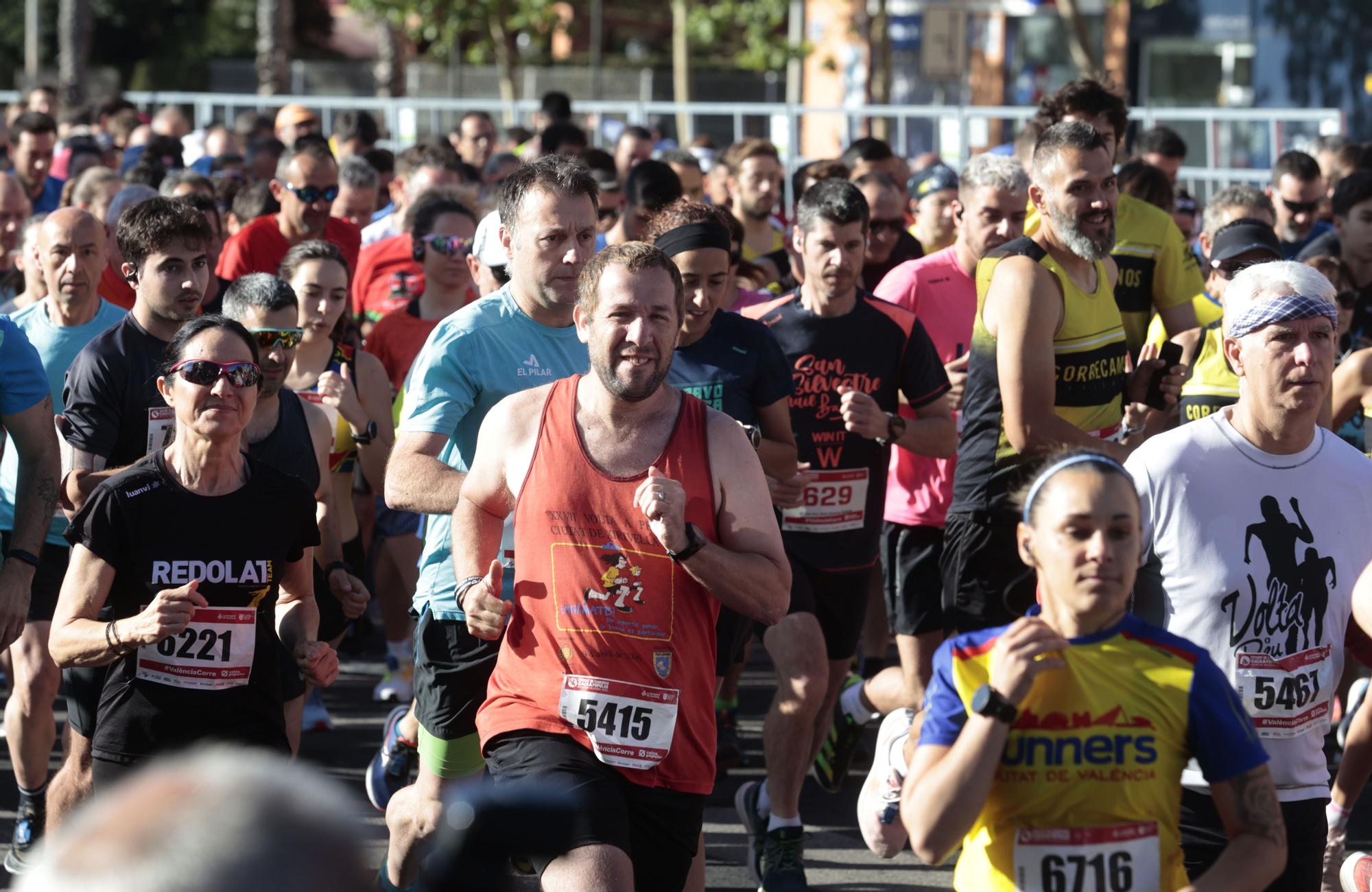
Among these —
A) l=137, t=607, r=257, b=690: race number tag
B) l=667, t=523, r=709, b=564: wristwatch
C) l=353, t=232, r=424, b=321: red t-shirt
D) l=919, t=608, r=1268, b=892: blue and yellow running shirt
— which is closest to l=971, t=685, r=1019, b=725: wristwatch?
l=919, t=608, r=1268, b=892: blue and yellow running shirt

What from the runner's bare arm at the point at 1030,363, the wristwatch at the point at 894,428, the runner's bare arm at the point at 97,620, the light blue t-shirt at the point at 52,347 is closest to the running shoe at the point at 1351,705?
the wristwatch at the point at 894,428

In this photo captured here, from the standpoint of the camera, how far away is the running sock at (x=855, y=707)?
6.21m

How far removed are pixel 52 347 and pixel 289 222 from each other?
2.68 meters

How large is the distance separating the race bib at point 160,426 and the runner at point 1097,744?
10.0ft

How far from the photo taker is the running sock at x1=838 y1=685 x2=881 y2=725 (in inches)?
245

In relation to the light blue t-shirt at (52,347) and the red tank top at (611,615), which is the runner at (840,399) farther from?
the light blue t-shirt at (52,347)

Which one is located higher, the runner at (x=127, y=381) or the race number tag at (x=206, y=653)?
the runner at (x=127, y=381)

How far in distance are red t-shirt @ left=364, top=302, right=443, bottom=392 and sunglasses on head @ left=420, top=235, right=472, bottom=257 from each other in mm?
307

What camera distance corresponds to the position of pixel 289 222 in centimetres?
862

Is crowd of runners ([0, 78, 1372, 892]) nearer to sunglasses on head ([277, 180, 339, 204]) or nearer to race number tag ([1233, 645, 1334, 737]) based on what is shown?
race number tag ([1233, 645, 1334, 737])

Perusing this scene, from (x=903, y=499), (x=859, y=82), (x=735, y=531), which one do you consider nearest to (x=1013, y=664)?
(x=735, y=531)

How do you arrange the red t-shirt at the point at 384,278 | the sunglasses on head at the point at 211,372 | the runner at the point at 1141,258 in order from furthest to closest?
the red t-shirt at the point at 384,278
the runner at the point at 1141,258
the sunglasses on head at the point at 211,372

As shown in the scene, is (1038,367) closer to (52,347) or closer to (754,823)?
(754,823)

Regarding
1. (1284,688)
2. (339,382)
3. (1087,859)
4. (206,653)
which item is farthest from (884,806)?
(339,382)
